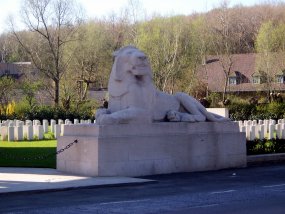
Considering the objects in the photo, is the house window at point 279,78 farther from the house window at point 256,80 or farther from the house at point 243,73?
the house window at point 256,80

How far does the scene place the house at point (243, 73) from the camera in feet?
207

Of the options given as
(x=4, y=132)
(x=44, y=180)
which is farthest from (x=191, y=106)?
(x=4, y=132)

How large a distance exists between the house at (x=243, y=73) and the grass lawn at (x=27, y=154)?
129 feet

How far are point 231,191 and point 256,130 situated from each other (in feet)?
56.7

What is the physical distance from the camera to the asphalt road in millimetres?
10492

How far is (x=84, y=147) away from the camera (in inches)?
631

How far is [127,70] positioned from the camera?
1662cm

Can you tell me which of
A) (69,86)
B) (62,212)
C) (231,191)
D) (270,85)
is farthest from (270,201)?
(270,85)

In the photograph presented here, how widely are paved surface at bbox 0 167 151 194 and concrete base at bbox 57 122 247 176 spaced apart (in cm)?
54

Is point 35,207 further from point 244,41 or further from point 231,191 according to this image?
point 244,41

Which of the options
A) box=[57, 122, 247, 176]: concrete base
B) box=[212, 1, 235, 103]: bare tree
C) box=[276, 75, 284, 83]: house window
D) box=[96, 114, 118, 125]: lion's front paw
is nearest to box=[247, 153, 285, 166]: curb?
box=[57, 122, 247, 176]: concrete base

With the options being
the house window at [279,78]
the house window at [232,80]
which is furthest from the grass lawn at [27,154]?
the house window at [232,80]

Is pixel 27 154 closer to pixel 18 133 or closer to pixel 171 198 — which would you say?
pixel 18 133

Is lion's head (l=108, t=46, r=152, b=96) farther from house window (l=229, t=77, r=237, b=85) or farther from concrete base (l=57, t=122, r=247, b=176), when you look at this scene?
house window (l=229, t=77, r=237, b=85)
